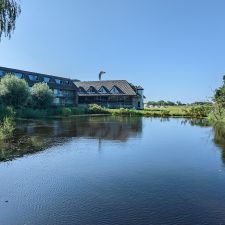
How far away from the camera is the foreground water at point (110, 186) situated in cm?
857

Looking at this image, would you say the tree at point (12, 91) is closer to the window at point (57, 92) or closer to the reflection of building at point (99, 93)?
the window at point (57, 92)

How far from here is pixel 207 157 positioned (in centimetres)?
1781

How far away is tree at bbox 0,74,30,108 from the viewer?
48.1 m

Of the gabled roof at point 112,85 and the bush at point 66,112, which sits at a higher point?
the gabled roof at point 112,85

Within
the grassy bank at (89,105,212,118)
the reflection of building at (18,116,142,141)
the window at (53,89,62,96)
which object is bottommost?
the reflection of building at (18,116,142,141)

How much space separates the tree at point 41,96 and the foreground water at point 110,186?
36.5m

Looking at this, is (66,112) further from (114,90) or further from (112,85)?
(112,85)

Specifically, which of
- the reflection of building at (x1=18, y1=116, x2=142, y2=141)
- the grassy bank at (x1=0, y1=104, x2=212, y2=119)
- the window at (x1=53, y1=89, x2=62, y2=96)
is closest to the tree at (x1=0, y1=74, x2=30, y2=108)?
the grassy bank at (x1=0, y1=104, x2=212, y2=119)

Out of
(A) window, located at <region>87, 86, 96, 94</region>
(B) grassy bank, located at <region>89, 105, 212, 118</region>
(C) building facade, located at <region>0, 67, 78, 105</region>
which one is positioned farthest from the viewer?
(A) window, located at <region>87, 86, 96, 94</region>

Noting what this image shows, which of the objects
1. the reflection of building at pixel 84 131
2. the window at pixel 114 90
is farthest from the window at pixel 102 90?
the reflection of building at pixel 84 131

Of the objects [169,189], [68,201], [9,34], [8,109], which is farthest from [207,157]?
[8,109]

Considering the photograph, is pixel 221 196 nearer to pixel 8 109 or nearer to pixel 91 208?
pixel 91 208

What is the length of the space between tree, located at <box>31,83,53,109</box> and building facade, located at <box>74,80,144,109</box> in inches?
1081

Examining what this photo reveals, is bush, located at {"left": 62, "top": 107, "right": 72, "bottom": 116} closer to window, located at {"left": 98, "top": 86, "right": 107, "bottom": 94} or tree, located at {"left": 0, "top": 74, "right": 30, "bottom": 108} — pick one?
tree, located at {"left": 0, "top": 74, "right": 30, "bottom": 108}
